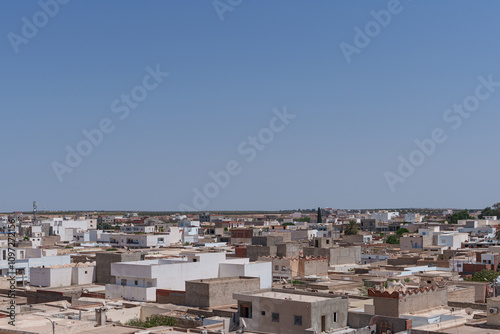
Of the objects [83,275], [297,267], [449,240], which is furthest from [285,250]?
[449,240]

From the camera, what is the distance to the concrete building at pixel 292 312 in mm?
25406

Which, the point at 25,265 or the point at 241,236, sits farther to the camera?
the point at 241,236

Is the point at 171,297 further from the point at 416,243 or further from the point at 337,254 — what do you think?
the point at 416,243

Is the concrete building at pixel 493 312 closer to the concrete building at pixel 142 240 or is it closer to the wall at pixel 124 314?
the wall at pixel 124 314

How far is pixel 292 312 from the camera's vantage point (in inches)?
1013

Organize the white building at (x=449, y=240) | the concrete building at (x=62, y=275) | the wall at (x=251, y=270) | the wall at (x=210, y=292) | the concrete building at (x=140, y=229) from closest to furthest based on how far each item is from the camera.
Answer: the wall at (x=210, y=292)
the wall at (x=251, y=270)
the concrete building at (x=62, y=275)
the white building at (x=449, y=240)
the concrete building at (x=140, y=229)

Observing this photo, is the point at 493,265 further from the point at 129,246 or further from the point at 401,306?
A: the point at 129,246

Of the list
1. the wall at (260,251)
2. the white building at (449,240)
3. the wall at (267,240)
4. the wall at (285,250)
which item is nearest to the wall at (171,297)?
the wall at (260,251)

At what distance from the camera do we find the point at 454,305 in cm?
3350

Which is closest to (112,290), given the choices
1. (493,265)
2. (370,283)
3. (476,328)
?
(370,283)

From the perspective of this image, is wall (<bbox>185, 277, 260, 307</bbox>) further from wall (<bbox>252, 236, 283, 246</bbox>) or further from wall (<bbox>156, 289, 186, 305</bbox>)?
wall (<bbox>252, 236, 283, 246</bbox>)

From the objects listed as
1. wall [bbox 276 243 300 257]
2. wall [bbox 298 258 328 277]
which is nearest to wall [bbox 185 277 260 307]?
wall [bbox 298 258 328 277]

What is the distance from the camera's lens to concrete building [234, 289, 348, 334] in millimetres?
25406

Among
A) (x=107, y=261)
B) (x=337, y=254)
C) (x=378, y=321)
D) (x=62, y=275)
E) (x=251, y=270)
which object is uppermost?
(x=107, y=261)
